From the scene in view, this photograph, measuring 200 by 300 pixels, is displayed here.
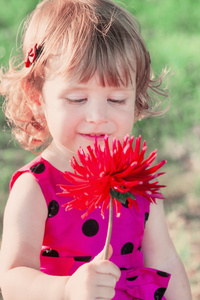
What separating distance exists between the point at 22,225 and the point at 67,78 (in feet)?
1.25

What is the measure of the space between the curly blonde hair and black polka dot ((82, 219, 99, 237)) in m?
0.36

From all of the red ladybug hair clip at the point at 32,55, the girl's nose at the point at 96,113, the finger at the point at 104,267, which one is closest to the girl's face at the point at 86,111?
the girl's nose at the point at 96,113

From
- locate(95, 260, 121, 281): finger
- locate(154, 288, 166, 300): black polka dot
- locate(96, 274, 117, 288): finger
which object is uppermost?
locate(95, 260, 121, 281): finger

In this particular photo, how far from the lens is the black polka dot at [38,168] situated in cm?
150

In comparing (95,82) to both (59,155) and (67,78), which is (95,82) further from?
(59,155)

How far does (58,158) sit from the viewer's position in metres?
1.56

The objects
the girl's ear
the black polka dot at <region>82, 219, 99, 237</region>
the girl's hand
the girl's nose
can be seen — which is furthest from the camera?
the girl's ear

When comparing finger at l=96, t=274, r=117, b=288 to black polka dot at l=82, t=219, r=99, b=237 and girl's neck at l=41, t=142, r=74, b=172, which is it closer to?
black polka dot at l=82, t=219, r=99, b=237

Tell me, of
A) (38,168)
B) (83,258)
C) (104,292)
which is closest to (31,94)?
(38,168)

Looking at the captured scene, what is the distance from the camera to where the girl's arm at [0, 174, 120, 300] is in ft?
3.70

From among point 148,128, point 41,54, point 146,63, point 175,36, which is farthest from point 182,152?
point 41,54

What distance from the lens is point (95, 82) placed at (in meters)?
Result: 1.40

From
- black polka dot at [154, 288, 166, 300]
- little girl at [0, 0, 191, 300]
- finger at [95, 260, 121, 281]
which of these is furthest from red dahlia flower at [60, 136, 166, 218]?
black polka dot at [154, 288, 166, 300]

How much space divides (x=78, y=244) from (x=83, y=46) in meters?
0.51
